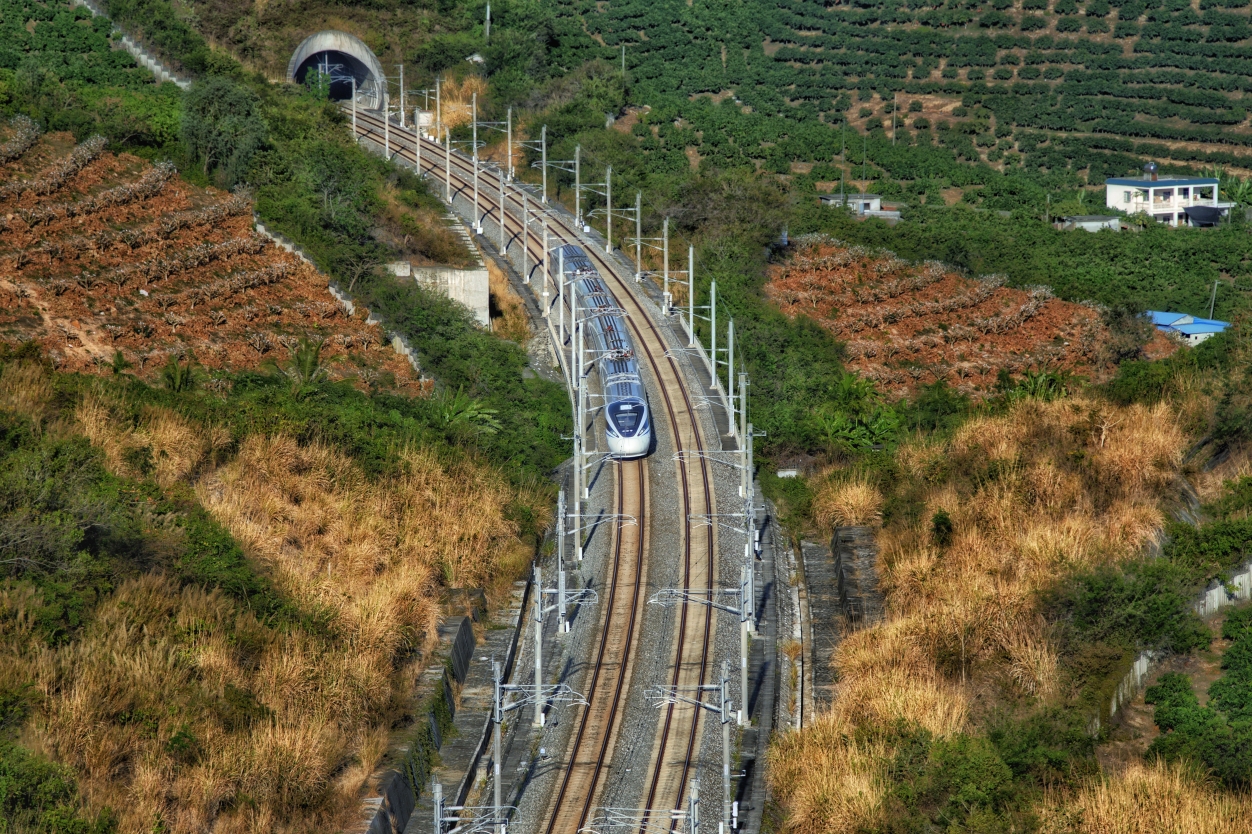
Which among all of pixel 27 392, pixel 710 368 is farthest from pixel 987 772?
pixel 710 368

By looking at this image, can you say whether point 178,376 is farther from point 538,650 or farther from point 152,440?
point 538,650

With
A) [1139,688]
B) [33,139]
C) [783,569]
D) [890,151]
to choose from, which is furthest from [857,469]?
[890,151]

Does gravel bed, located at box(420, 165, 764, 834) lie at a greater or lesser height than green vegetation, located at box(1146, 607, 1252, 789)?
lesser

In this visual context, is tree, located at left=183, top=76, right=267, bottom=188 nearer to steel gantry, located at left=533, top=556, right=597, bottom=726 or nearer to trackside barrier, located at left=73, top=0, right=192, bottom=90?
trackside barrier, located at left=73, top=0, right=192, bottom=90

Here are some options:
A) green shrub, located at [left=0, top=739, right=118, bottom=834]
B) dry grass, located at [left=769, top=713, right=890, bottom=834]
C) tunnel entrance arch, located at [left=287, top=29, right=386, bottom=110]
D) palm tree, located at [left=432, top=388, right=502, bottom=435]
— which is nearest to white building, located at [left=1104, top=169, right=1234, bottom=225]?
tunnel entrance arch, located at [left=287, top=29, right=386, bottom=110]

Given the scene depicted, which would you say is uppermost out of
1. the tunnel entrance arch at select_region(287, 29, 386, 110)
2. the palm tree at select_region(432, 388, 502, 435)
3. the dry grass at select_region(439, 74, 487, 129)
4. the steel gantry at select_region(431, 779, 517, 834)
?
the tunnel entrance arch at select_region(287, 29, 386, 110)

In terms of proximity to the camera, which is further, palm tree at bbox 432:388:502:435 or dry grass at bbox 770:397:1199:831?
palm tree at bbox 432:388:502:435

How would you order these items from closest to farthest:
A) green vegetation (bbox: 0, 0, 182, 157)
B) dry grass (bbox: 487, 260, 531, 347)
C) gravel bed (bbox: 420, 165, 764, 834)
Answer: gravel bed (bbox: 420, 165, 764, 834) < dry grass (bbox: 487, 260, 531, 347) < green vegetation (bbox: 0, 0, 182, 157)
